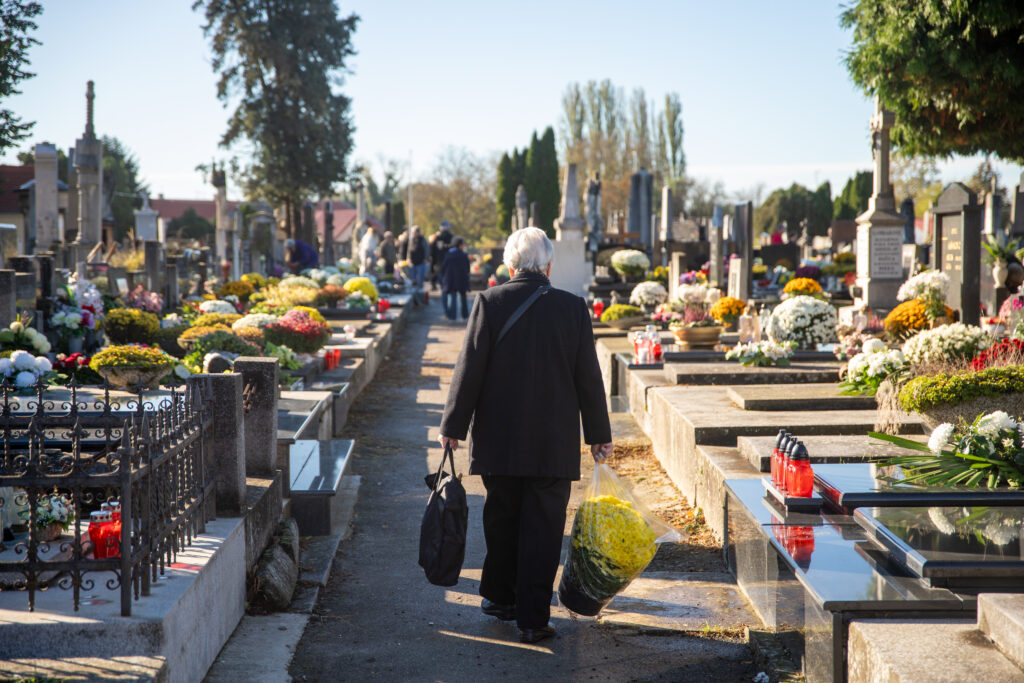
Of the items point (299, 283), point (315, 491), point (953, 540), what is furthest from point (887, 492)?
point (299, 283)

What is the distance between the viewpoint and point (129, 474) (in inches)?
132

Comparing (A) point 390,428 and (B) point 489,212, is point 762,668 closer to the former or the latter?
(A) point 390,428

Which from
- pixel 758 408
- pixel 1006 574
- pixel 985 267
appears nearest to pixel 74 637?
pixel 1006 574

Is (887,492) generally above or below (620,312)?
below

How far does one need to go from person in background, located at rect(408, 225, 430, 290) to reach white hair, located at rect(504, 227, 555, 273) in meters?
21.4

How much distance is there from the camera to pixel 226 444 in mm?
4703

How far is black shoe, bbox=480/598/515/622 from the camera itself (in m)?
4.74

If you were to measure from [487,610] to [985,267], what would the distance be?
15.3 m

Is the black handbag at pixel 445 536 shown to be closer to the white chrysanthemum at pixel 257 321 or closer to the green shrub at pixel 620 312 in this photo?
the white chrysanthemum at pixel 257 321

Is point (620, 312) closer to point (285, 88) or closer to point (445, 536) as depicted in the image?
point (445, 536)

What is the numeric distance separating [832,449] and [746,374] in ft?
11.3

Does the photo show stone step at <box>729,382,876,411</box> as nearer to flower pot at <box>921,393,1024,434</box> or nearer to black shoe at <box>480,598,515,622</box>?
flower pot at <box>921,393,1024,434</box>

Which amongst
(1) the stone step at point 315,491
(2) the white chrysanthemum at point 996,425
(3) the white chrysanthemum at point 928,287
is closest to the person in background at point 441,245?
(3) the white chrysanthemum at point 928,287

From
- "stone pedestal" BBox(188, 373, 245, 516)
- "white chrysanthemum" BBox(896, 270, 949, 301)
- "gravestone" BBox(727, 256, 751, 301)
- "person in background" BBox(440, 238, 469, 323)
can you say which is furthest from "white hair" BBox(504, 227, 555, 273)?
"person in background" BBox(440, 238, 469, 323)
